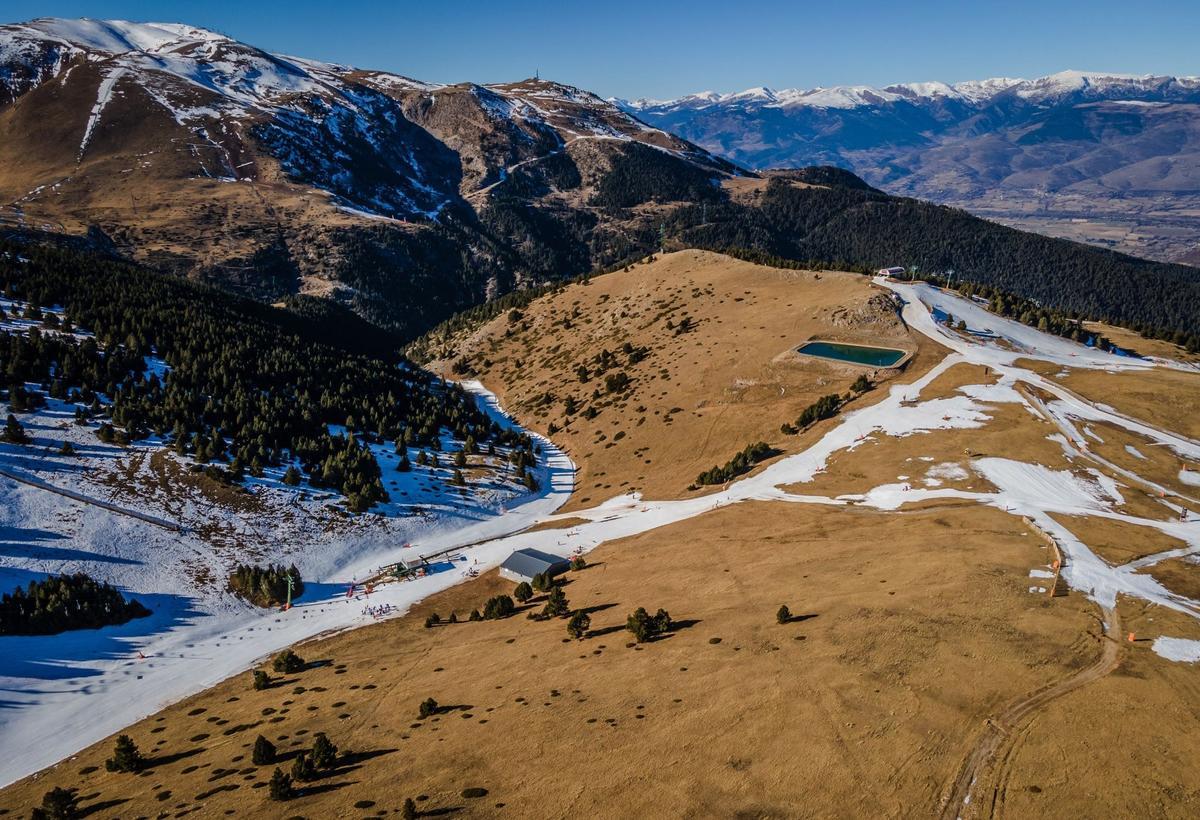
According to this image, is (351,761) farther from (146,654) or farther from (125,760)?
(146,654)

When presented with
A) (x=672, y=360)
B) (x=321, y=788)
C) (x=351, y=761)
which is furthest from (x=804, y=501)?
(x=672, y=360)

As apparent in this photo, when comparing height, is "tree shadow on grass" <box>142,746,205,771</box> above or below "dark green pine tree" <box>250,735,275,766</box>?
below

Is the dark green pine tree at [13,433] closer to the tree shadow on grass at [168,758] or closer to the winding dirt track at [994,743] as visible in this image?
the tree shadow on grass at [168,758]

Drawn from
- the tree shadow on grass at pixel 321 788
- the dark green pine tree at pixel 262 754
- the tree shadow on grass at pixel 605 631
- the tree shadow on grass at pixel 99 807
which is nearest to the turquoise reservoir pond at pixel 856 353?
the tree shadow on grass at pixel 605 631

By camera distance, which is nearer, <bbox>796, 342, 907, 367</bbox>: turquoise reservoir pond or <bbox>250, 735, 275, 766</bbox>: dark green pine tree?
<bbox>250, 735, 275, 766</bbox>: dark green pine tree

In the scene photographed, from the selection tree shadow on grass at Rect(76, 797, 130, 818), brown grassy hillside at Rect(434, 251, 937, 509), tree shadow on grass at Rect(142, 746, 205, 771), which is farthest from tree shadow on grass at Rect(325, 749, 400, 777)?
brown grassy hillside at Rect(434, 251, 937, 509)

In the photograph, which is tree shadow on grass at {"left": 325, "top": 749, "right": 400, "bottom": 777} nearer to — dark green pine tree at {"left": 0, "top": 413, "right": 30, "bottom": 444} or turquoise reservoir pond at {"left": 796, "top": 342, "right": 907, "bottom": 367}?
dark green pine tree at {"left": 0, "top": 413, "right": 30, "bottom": 444}
